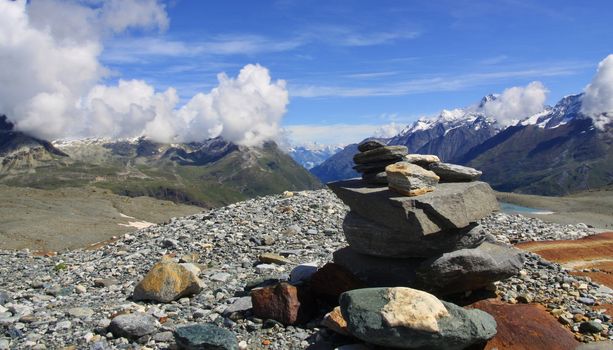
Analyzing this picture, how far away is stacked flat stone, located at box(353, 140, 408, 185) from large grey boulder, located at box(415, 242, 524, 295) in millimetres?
3894

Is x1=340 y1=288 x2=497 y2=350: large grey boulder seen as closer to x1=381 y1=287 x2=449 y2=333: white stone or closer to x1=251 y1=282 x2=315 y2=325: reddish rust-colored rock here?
x1=381 y1=287 x2=449 y2=333: white stone

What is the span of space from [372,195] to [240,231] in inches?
592

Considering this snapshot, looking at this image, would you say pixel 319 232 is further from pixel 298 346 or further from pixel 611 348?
pixel 611 348

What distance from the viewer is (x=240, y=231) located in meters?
31.0

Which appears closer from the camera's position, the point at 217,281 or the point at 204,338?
the point at 204,338

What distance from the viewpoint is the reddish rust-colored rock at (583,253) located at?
78.7 feet

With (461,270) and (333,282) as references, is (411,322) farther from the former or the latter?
(333,282)

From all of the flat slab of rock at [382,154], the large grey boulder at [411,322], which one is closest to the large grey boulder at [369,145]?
the flat slab of rock at [382,154]

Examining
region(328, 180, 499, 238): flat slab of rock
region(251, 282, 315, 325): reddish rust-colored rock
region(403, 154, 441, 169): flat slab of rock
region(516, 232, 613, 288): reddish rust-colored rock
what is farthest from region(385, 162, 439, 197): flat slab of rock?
region(516, 232, 613, 288): reddish rust-colored rock

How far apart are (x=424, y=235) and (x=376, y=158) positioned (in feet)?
13.6

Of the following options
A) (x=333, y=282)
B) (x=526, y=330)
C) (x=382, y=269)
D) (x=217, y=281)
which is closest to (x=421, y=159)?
(x=382, y=269)

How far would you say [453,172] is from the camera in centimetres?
1877

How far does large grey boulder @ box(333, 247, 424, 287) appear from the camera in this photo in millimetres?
17219

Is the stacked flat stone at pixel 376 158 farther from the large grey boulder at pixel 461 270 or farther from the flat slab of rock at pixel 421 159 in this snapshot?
the large grey boulder at pixel 461 270
